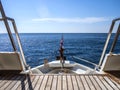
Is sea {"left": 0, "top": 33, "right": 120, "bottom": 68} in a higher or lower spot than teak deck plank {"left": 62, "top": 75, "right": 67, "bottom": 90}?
lower

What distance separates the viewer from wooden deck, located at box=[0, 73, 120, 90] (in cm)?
404

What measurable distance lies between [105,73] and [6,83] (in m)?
3.06

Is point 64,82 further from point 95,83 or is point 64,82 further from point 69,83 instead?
point 95,83

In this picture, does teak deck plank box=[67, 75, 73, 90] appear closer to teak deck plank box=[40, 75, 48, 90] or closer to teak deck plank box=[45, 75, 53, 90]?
teak deck plank box=[45, 75, 53, 90]

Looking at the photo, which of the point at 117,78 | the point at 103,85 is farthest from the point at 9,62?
the point at 117,78

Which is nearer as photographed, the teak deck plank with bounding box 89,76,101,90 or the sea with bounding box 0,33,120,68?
the teak deck plank with bounding box 89,76,101,90

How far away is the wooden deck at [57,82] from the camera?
404 cm

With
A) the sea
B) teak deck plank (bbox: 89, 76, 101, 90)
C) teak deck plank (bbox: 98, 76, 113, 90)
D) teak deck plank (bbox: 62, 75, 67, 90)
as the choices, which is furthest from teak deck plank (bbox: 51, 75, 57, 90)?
the sea

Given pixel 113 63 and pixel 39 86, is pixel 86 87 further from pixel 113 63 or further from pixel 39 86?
pixel 113 63

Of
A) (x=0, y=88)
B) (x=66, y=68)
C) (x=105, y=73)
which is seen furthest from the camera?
(x=66, y=68)

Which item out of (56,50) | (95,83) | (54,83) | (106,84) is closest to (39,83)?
(54,83)

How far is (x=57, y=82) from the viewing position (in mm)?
4395

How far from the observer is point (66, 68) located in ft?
22.3

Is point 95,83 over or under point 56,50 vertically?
over
